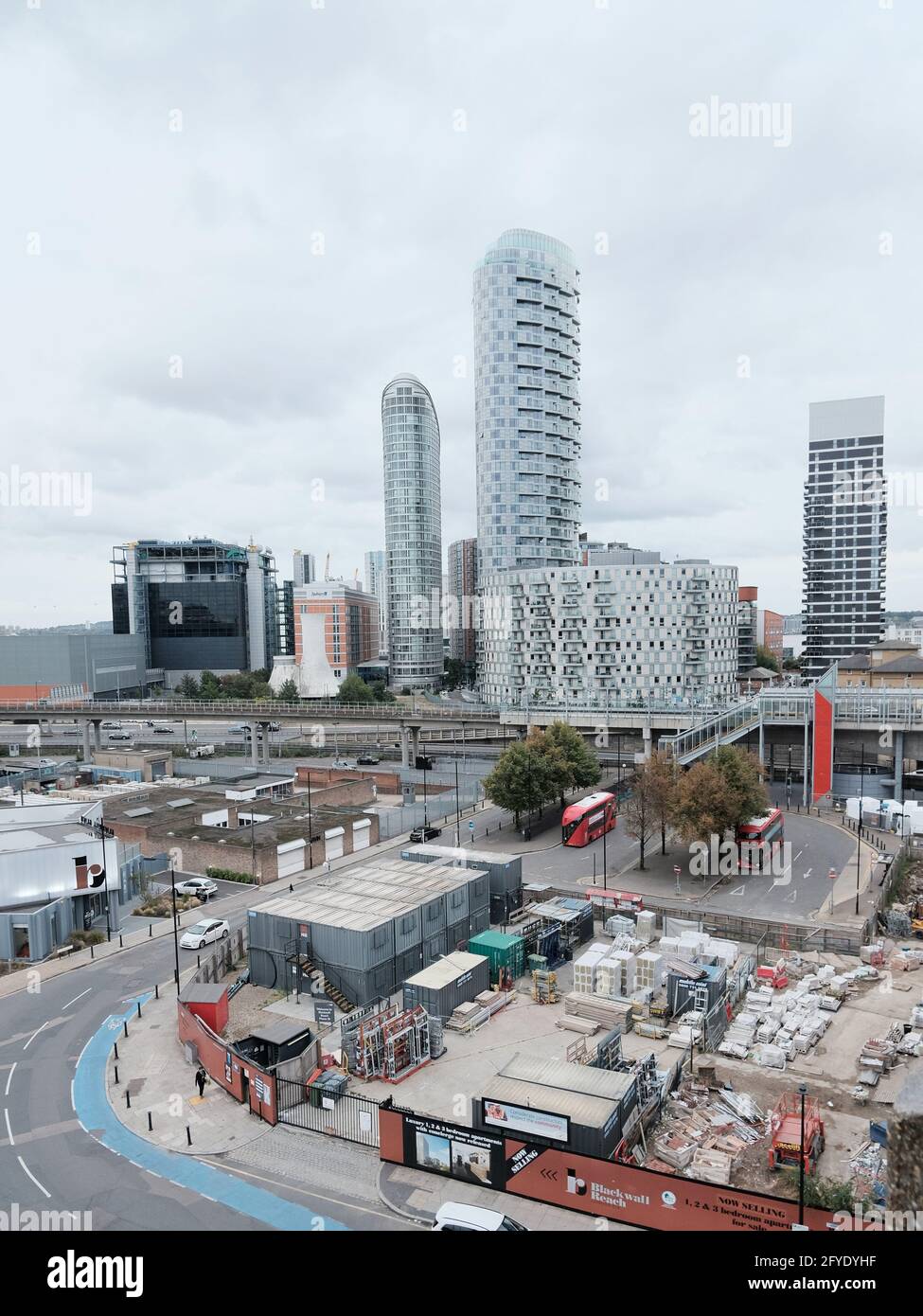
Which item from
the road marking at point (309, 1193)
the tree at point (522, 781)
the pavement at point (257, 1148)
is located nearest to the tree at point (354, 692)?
the tree at point (522, 781)

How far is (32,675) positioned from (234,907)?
100m

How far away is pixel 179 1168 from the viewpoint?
16422 millimetres

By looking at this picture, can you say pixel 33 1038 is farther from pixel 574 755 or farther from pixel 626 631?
pixel 626 631

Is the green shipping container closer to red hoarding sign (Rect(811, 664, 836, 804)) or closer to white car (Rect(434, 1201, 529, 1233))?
white car (Rect(434, 1201, 529, 1233))

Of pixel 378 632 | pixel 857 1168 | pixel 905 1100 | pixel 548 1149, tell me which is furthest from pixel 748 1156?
pixel 378 632

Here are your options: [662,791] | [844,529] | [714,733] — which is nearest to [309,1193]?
[662,791]

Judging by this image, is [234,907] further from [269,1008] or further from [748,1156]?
[748,1156]

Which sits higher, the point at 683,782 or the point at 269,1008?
the point at 683,782

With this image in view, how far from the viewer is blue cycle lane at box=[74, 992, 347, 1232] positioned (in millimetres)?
14883

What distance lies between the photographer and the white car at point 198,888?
113 ft

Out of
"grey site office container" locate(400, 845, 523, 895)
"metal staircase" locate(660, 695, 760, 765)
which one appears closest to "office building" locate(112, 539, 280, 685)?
"metal staircase" locate(660, 695, 760, 765)

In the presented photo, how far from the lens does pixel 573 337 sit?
116 metres

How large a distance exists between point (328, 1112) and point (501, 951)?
8775 mm
